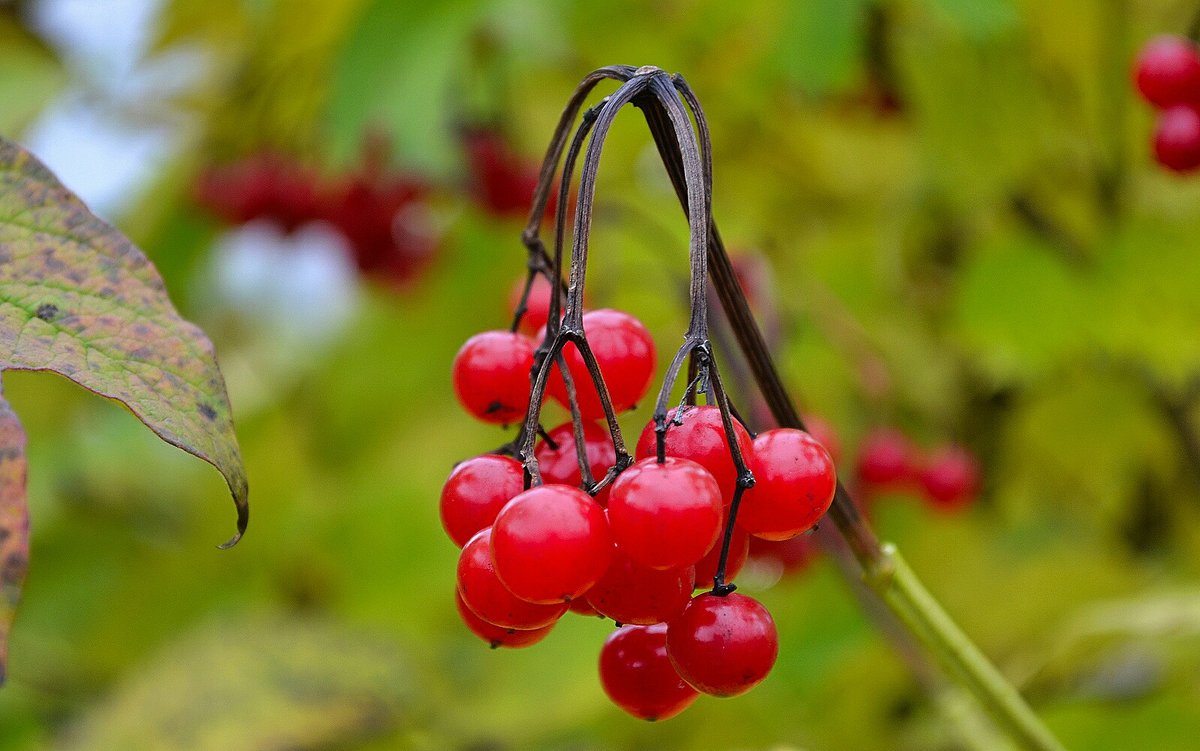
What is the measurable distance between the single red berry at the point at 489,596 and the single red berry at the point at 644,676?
3.3 inches

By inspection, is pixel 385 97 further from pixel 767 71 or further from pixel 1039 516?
pixel 1039 516

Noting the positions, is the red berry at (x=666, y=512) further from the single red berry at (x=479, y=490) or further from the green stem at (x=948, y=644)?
the green stem at (x=948, y=644)

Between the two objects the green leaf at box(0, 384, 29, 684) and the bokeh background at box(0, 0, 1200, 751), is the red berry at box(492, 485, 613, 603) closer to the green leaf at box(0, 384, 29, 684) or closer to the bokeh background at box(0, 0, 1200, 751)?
the green leaf at box(0, 384, 29, 684)

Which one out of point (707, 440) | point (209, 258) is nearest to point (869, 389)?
point (707, 440)

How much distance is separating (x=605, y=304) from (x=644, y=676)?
1199 millimetres

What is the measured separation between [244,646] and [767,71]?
1.06 meters

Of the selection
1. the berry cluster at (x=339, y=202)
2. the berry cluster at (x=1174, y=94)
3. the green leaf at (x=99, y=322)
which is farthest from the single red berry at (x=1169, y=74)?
the berry cluster at (x=339, y=202)

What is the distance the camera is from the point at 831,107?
2164 millimetres

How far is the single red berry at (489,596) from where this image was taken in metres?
0.64

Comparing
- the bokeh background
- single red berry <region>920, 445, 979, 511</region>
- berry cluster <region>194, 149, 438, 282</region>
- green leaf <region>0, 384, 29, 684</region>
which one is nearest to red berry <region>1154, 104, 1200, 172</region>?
the bokeh background

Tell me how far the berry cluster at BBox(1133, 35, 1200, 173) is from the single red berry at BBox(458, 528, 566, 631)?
0.96 meters

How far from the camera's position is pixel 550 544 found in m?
0.57

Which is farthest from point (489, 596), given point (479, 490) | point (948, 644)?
point (948, 644)

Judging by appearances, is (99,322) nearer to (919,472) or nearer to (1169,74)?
(1169,74)
